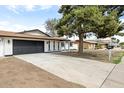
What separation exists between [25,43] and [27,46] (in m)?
0.59

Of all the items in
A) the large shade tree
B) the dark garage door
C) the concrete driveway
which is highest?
the large shade tree

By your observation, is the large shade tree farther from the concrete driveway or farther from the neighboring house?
the concrete driveway

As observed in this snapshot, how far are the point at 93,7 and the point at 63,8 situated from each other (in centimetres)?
547

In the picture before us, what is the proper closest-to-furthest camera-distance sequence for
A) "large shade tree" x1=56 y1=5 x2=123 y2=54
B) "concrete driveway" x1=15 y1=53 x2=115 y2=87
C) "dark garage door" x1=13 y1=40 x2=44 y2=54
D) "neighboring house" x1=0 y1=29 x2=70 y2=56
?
"concrete driveway" x1=15 y1=53 x2=115 y2=87, "large shade tree" x1=56 y1=5 x2=123 y2=54, "neighboring house" x1=0 y1=29 x2=70 y2=56, "dark garage door" x1=13 y1=40 x2=44 y2=54

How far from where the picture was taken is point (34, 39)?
23.2 meters

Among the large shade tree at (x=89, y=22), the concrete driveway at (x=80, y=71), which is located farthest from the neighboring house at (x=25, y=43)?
the concrete driveway at (x=80, y=71)

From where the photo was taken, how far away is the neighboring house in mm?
18841

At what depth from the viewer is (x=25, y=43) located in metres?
22.4

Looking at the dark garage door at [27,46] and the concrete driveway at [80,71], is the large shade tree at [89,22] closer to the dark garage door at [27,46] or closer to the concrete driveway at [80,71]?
the dark garage door at [27,46]

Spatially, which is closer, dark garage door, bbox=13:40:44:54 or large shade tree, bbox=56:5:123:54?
large shade tree, bbox=56:5:123:54

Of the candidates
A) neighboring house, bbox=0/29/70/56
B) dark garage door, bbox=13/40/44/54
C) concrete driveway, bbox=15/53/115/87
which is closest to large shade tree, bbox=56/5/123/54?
neighboring house, bbox=0/29/70/56
